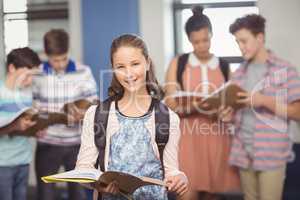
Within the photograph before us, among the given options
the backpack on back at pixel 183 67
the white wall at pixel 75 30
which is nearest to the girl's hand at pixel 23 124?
the white wall at pixel 75 30

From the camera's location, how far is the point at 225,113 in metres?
3.13

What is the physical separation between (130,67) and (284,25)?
69.2 inches

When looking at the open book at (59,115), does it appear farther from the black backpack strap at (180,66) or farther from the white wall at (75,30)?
the black backpack strap at (180,66)

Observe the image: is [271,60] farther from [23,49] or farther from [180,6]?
[23,49]

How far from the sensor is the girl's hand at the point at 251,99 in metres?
2.98

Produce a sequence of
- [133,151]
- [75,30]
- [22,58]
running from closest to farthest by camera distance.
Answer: [133,151] < [22,58] < [75,30]

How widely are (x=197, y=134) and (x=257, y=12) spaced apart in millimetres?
875

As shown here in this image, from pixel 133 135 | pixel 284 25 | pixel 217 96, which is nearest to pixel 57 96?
pixel 217 96

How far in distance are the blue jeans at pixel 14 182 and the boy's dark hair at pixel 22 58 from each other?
0.62 meters

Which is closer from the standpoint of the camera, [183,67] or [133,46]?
[133,46]

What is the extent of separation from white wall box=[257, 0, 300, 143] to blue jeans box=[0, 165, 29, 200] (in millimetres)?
1706

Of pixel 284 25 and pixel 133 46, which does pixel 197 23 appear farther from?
pixel 133 46

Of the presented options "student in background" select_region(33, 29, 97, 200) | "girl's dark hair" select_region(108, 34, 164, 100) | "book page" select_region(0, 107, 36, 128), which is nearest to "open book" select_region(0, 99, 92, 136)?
"student in background" select_region(33, 29, 97, 200)

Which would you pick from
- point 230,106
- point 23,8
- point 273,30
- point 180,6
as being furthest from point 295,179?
point 23,8
